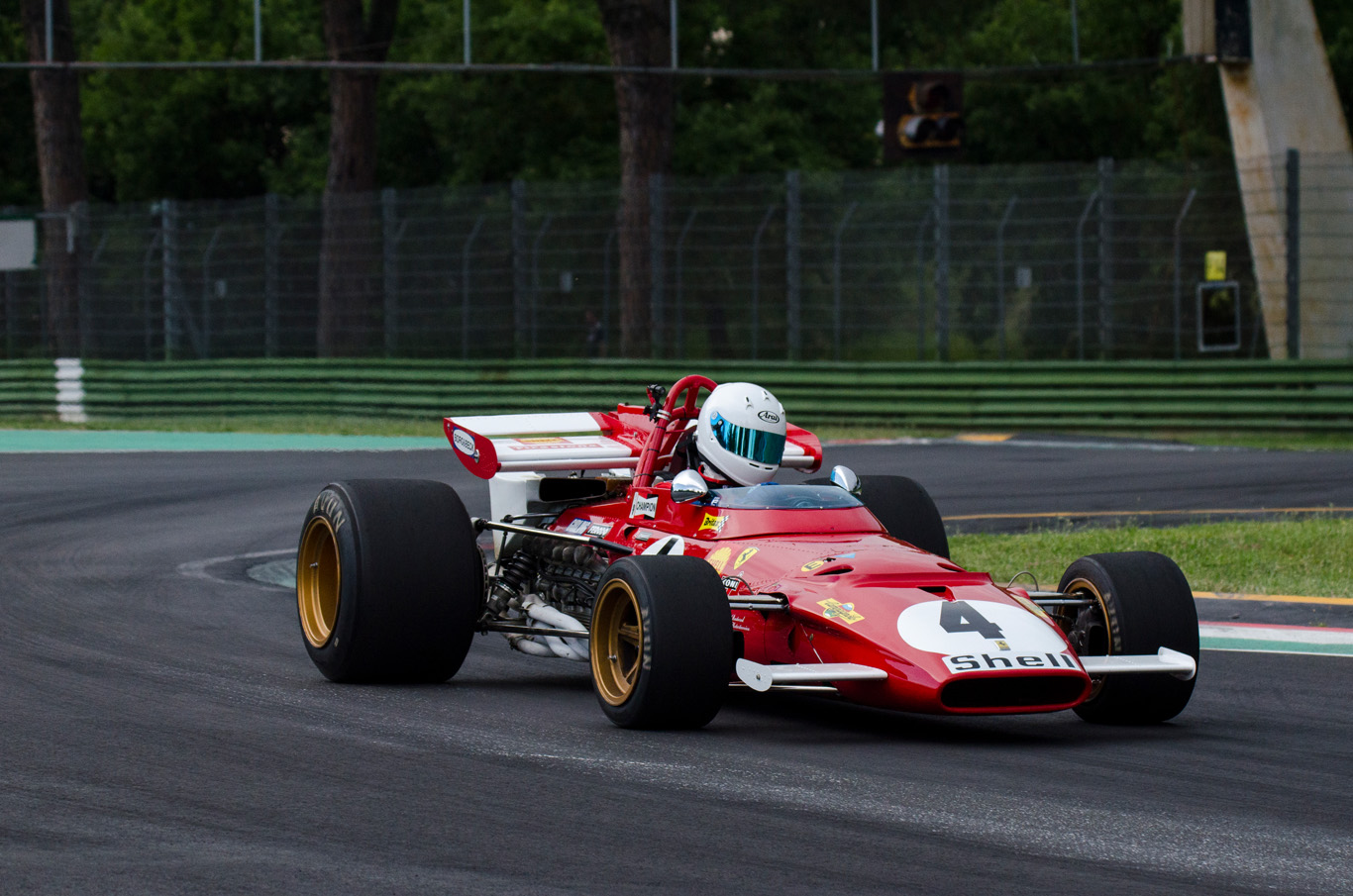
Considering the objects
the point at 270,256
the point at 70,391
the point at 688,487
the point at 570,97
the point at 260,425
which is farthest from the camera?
the point at 570,97

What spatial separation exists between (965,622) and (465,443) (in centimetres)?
324

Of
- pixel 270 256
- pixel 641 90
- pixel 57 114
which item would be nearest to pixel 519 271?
pixel 641 90

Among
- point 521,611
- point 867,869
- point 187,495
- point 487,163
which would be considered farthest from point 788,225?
point 487,163

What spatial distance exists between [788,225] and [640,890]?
64.4ft

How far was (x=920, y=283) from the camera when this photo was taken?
23.6m

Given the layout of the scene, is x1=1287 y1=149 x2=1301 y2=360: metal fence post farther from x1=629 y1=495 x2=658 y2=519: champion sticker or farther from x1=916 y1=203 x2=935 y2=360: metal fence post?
x1=629 y1=495 x2=658 y2=519: champion sticker

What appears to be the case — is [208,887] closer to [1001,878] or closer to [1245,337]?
[1001,878]

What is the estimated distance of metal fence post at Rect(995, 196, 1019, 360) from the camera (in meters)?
22.8

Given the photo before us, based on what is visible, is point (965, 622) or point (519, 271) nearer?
point (965, 622)

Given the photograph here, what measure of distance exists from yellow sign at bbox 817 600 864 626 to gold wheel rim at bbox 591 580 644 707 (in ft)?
2.47

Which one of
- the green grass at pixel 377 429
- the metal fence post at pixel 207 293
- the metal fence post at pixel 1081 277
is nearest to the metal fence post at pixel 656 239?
the green grass at pixel 377 429

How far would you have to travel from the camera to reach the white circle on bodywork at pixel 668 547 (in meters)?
7.93

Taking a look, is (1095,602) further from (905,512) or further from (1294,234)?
(1294,234)

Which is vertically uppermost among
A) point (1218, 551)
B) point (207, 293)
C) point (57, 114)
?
point (57, 114)
